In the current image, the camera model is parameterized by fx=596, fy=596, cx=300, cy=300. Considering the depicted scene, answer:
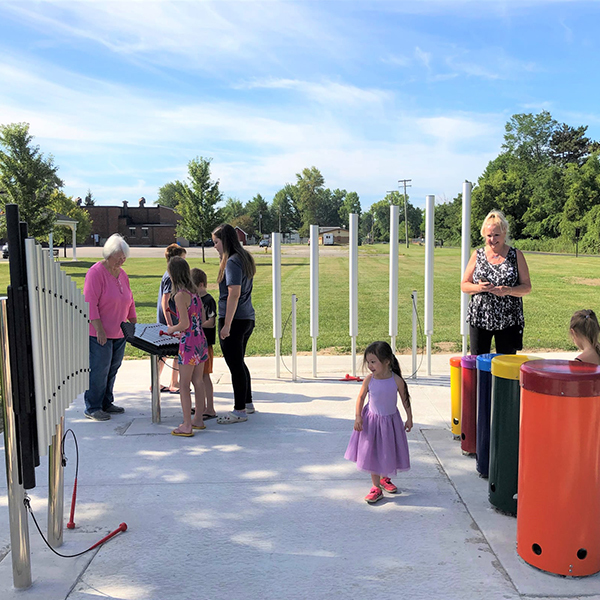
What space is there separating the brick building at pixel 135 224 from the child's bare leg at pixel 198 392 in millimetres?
88839

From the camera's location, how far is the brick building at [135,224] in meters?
92.8

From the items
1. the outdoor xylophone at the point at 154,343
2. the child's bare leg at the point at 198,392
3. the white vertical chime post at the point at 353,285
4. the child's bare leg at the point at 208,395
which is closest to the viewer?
the outdoor xylophone at the point at 154,343

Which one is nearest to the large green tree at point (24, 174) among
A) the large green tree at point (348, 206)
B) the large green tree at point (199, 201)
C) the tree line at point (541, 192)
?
the large green tree at point (199, 201)

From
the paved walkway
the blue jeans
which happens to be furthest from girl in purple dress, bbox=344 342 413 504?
the blue jeans

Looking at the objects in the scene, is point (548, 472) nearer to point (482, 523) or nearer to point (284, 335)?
point (482, 523)

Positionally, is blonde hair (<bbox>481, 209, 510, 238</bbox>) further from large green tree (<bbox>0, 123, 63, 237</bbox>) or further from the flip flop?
large green tree (<bbox>0, 123, 63, 237</bbox>)

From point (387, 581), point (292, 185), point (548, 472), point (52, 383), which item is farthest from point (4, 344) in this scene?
point (292, 185)

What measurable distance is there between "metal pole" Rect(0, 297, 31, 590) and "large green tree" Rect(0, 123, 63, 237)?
31032mm

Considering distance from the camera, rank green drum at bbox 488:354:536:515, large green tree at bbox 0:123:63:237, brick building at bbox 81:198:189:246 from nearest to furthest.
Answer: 1. green drum at bbox 488:354:536:515
2. large green tree at bbox 0:123:63:237
3. brick building at bbox 81:198:189:246

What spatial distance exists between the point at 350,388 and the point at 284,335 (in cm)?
513

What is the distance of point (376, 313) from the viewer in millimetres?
15820

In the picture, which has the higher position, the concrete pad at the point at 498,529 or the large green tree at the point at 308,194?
the large green tree at the point at 308,194

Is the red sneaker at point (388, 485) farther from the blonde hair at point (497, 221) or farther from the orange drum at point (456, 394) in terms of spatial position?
the blonde hair at point (497, 221)

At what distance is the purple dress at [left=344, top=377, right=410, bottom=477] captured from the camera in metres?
4.07
